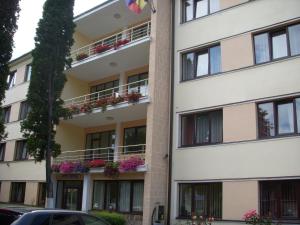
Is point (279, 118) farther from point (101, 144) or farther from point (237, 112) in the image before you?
point (101, 144)

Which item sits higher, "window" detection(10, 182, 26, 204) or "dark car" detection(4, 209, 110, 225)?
"window" detection(10, 182, 26, 204)

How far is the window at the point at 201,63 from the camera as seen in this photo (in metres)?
19.5

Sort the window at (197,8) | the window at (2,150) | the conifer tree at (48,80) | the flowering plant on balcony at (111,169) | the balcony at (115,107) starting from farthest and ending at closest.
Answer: the window at (2,150)
the window at (197,8)
the balcony at (115,107)
the flowering plant on balcony at (111,169)
the conifer tree at (48,80)

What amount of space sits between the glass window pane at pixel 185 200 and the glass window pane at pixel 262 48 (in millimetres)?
6297

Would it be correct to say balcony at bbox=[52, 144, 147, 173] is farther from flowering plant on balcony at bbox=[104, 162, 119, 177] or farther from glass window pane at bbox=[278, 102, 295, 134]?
glass window pane at bbox=[278, 102, 295, 134]

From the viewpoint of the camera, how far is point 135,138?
2255cm

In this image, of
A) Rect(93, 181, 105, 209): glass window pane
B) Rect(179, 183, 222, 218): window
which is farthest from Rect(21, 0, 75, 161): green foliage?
Rect(179, 183, 222, 218): window

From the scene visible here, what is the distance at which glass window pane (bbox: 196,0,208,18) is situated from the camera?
67.7 feet

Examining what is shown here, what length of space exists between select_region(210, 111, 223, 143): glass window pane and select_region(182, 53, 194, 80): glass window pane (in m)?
2.42

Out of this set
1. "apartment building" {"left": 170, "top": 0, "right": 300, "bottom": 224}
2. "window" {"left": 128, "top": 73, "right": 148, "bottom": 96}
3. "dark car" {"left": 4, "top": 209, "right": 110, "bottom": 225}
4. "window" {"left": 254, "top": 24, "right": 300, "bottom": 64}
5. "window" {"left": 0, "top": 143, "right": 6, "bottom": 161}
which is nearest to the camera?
"dark car" {"left": 4, "top": 209, "right": 110, "bottom": 225}

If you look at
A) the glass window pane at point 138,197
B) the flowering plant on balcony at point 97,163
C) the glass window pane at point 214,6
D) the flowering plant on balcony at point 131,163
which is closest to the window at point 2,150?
the flowering plant on balcony at point 97,163

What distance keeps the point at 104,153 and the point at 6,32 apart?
29.5 feet

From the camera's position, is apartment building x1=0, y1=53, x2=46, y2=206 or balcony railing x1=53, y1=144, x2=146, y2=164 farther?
apartment building x1=0, y1=53, x2=46, y2=206

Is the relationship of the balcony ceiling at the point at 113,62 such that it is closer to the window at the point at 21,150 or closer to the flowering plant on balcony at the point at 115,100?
the flowering plant on balcony at the point at 115,100
